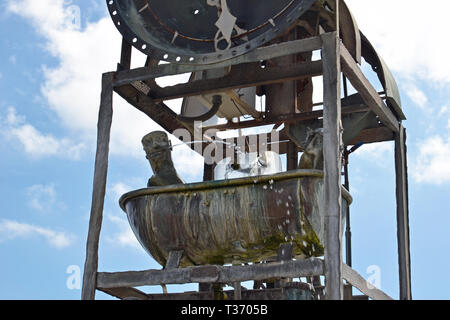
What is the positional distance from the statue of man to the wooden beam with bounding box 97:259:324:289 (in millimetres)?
1501

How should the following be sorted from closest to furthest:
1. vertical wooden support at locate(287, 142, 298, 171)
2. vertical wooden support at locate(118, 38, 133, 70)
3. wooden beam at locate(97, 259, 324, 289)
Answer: wooden beam at locate(97, 259, 324, 289) → vertical wooden support at locate(118, 38, 133, 70) → vertical wooden support at locate(287, 142, 298, 171)

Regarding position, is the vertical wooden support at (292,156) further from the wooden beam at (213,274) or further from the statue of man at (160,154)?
the wooden beam at (213,274)

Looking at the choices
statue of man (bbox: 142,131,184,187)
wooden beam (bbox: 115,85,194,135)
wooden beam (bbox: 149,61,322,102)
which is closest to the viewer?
wooden beam (bbox: 149,61,322,102)

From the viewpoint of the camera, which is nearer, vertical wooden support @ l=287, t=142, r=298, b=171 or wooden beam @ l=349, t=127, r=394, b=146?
wooden beam @ l=349, t=127, r=394, b=146

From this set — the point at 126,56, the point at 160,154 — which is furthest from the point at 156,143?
the point at 126,56

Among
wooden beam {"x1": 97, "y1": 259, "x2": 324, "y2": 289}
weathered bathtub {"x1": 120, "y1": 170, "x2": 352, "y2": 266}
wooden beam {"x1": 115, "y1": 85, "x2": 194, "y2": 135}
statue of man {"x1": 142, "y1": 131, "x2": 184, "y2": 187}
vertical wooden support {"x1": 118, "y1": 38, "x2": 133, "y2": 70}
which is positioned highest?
vertical wooden support {"x1": 118, "y1": 38, "x2": 133, "y2": 70}

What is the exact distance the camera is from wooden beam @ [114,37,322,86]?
11.5 m

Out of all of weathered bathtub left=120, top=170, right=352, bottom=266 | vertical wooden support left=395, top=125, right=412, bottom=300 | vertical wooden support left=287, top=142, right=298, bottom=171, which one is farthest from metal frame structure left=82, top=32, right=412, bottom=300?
vertical wooden support left=287, top=142, right=298, bottom=171

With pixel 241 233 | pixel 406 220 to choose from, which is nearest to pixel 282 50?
pixel 241 233

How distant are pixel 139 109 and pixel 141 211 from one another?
1.88m

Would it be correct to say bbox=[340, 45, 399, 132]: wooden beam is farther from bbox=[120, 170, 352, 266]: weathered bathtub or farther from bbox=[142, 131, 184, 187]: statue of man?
bbox=[142, 131, 184, 187]: statue of man

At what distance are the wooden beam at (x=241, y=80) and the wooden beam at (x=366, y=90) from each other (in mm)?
427
